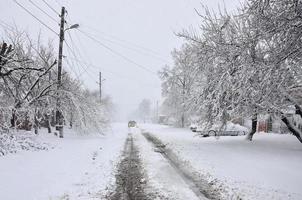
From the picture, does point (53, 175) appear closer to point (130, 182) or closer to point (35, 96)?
point (130, 182)

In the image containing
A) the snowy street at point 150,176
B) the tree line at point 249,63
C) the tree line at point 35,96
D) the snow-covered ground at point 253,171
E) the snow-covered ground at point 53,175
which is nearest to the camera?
the tree line at point 249,63

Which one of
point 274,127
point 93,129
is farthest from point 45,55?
point 274,127

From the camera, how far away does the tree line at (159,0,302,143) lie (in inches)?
240

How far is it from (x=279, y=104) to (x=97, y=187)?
8.72 metres

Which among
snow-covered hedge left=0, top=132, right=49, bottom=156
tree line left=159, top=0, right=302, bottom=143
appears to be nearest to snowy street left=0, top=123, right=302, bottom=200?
snow-covered hedge left=0, top=132, right=49, bottom=156

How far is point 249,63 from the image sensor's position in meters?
8.23

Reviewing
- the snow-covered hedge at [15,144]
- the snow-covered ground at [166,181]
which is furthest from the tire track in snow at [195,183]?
the snow-covered hedge at [15,144]

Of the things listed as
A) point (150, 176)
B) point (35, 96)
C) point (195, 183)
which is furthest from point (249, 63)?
point (35, 96)

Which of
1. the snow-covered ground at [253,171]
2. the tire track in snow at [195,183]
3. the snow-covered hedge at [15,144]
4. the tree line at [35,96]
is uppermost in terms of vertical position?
the tree line at [35,96]

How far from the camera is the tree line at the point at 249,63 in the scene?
610cm

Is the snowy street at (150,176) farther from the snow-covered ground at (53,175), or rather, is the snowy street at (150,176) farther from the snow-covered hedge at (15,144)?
the snow-covered hedge at (15,144)

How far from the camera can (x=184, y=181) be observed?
360 inches

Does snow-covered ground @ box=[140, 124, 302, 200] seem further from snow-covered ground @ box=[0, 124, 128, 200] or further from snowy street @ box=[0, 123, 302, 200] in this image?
snow-covered ground @ box=[0, 124, 128, 200]

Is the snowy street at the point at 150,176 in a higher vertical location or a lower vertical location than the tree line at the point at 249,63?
lower
